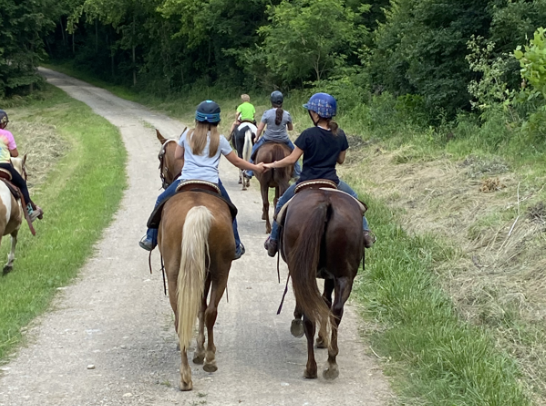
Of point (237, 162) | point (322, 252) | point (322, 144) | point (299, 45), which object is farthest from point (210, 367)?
point (299, 45)

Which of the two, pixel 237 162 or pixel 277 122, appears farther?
pixel 277 122

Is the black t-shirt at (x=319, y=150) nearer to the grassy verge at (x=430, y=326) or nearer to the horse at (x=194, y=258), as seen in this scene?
the horse at (x=194, y=258)

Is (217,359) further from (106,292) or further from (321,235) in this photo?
(106,292)

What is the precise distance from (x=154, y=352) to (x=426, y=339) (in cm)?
273

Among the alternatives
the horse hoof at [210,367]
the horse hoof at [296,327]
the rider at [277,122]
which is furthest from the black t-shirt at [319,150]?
the rider at [277,122]

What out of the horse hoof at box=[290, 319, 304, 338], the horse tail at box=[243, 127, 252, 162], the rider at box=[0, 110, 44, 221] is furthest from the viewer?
the horse tail at box=[243, 127, 252, 162]

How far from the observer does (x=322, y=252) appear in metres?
6.42

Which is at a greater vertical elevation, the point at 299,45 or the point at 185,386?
the point at 299,45

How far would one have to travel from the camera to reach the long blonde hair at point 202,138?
22.6 feet

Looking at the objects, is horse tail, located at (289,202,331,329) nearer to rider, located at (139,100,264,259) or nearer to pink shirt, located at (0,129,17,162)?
rider, located at (139,100,264,259)

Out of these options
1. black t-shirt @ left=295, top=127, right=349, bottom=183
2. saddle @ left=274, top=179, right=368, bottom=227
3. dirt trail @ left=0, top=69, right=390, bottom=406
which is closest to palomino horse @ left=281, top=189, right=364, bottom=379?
saddle @ left=274, top=179, right=368, bottom=227

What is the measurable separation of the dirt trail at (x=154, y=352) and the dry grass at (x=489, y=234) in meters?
1.37

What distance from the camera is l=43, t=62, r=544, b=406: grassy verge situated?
5.59m

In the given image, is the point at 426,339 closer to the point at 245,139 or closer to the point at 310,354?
the point at 310,354
